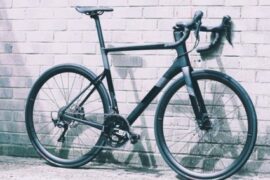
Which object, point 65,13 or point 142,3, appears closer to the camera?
point 142,3

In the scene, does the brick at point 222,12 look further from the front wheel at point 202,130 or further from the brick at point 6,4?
the brick at point 6,4

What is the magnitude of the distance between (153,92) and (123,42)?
0.62 metres

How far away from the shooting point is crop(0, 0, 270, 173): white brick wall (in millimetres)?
4582

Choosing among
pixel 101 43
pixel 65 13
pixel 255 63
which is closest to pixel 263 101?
pixel 255 63

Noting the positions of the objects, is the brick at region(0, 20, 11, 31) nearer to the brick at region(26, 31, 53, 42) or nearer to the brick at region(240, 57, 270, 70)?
the brick at region(26, 31, 53, 42)

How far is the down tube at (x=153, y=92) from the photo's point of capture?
444 centimetres

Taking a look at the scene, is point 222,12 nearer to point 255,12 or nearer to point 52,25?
point 255,12

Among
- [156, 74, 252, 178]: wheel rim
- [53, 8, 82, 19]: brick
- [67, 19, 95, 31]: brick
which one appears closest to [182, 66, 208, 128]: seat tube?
[156, 74, 252, 178]: wheel rim

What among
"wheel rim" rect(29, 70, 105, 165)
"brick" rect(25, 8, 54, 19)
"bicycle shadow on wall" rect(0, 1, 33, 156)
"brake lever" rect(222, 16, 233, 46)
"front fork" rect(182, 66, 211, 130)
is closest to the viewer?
"front fork" rect(182, 66, 211, 130)

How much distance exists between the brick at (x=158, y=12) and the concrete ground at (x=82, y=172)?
1376mm

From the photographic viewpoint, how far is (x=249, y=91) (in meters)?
4.61

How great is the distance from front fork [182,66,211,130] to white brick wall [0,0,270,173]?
1.30 ft

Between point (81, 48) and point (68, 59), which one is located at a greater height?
point (81, 48)

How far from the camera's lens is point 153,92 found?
4.54m
